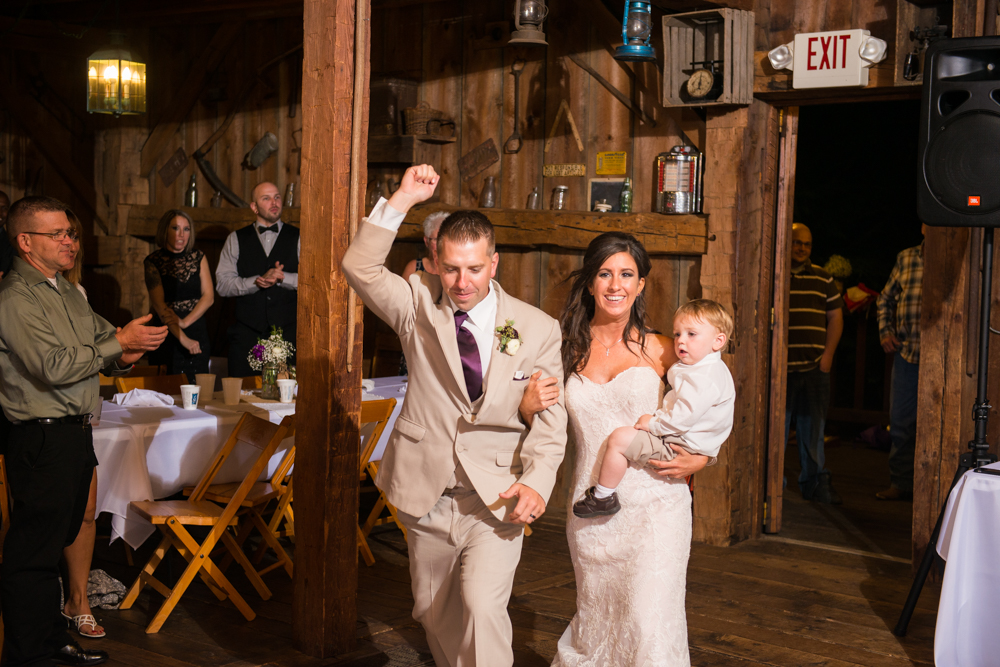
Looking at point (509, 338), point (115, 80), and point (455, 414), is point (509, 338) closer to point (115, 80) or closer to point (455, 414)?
point (455, 414)

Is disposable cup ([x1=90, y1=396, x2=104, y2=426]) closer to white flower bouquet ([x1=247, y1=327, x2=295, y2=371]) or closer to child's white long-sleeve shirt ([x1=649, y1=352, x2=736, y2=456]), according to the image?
white flower bouquet ([x1=247, y1=327, x2=295, y2=371])

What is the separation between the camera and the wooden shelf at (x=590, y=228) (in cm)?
571

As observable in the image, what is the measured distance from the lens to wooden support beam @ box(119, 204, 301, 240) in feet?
25.3

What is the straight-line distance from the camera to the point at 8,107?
28.5 ft

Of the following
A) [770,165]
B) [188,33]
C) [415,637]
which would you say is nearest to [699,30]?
[770,165]

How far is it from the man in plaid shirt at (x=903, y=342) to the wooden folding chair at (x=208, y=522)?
3.98 m

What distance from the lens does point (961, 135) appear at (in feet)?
13.8

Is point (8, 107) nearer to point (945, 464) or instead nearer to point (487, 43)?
point (487, 43)

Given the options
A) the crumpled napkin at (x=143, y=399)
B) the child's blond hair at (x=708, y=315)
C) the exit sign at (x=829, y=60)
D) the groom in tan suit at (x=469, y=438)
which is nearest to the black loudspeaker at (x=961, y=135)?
the exit sign at (x=829, y=60)

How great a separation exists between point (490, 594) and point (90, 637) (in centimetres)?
196

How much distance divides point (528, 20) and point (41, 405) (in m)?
3.27

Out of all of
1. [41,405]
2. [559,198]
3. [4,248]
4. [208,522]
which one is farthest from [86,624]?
[559,198]

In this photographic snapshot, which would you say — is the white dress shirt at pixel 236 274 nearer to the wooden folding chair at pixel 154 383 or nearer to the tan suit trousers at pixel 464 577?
the wooden folding chair at pixel 154 383

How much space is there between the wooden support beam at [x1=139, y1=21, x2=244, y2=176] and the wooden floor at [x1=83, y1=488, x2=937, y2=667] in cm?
417
